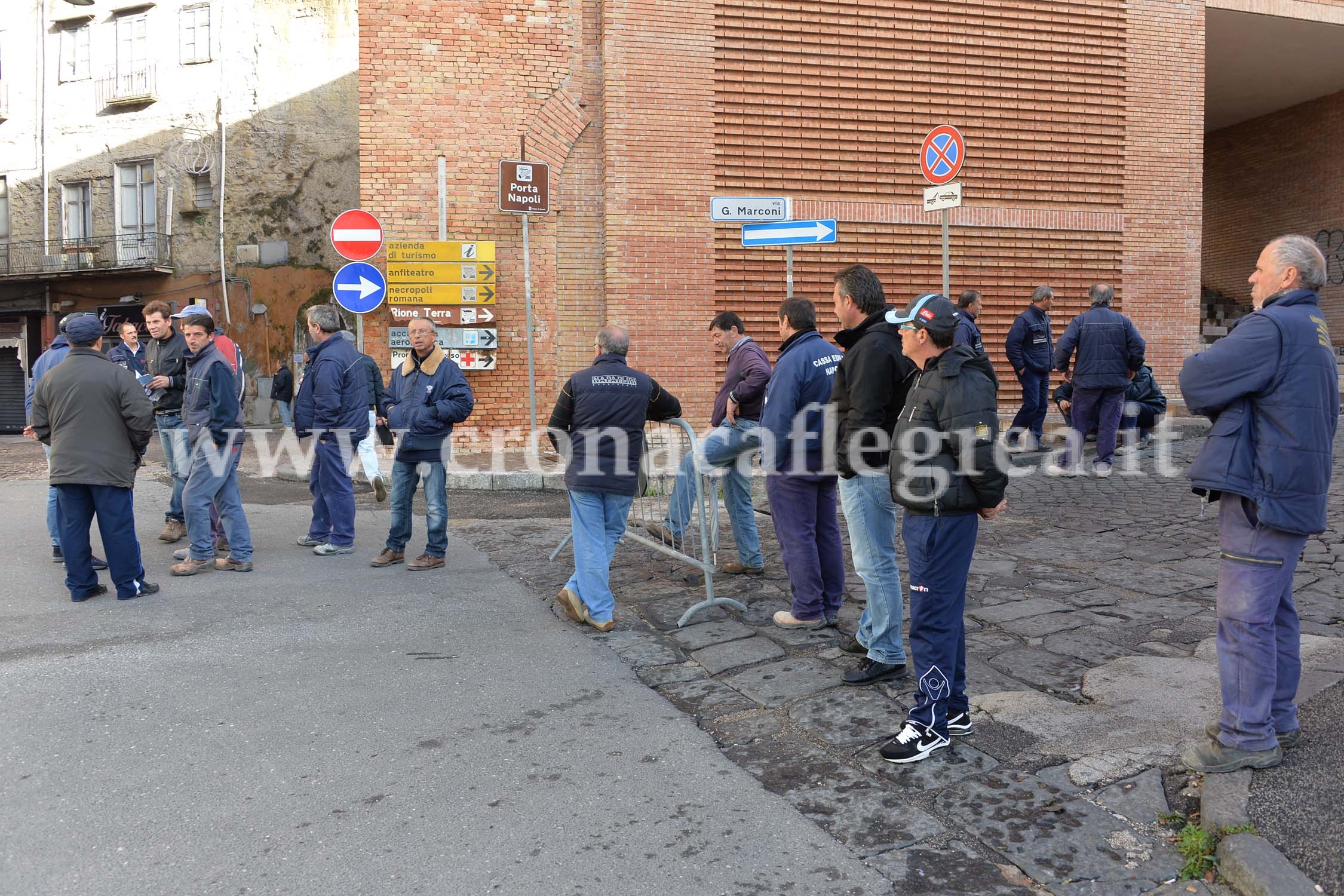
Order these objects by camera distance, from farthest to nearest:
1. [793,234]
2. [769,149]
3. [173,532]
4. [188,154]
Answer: [188,154]
[769,149]
[793,234]
[173,532]

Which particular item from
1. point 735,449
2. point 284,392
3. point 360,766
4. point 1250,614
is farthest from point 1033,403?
point 284,392

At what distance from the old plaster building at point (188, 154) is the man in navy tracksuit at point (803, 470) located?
21.6 m

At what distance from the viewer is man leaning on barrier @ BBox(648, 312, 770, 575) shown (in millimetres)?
6949

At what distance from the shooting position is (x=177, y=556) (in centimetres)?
788

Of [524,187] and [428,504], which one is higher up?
[524,187]

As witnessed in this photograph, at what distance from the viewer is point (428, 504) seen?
301 inches

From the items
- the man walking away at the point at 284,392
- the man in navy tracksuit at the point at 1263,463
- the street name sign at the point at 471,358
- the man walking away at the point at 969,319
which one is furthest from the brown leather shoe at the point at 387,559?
the man walking away at the point at 284,392

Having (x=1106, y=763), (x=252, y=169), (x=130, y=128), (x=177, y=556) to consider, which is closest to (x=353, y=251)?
(x=177, y=556)

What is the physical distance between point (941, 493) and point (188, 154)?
87.2ft

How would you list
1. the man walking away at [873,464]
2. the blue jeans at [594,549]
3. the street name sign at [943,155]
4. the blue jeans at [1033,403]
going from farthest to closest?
the blue jeans at [1033,403] < the street name sign at [943,155] < the blue jeans at [594,549] < the man walking away at [873,464]

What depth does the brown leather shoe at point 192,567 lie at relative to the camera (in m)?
7.40

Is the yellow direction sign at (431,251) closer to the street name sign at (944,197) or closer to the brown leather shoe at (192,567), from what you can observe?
the street name sign at (944,197)

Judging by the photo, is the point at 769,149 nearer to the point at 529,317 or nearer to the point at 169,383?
the point at 529,317

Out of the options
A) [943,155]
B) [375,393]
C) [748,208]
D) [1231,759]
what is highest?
[943,155]
